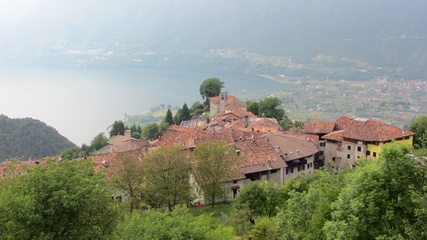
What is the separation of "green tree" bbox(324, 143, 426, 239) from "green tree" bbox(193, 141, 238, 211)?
1639 cm

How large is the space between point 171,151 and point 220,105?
152 feet

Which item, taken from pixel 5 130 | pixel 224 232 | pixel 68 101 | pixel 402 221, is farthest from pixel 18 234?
pixel 68 101

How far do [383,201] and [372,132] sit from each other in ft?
98.1

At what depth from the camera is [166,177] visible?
1046 inches

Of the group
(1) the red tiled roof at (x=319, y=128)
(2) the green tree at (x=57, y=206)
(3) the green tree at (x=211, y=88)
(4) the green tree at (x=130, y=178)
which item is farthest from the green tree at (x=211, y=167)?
(3) the green tree at (x=211, y=88)

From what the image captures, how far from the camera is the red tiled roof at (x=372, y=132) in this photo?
1531 inches

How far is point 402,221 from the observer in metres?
11.2

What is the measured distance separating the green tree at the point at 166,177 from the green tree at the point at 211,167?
1437 mm

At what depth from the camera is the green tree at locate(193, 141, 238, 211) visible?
28.3 metres

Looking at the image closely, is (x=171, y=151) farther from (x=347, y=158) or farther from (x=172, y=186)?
(x=347, y=158)

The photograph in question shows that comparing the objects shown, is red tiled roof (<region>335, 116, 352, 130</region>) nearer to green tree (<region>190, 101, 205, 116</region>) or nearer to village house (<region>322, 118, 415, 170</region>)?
village house (<region>322, 118, 415, 170</region>)

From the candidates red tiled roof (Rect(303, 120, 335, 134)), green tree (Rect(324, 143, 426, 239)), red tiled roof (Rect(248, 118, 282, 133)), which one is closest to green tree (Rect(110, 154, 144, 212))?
green tree (Rect(324, 143, 426, 239))

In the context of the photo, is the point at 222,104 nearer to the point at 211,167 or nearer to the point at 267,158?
the point at 267,158

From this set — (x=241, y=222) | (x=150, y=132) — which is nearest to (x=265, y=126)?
(x=150, y=132)
